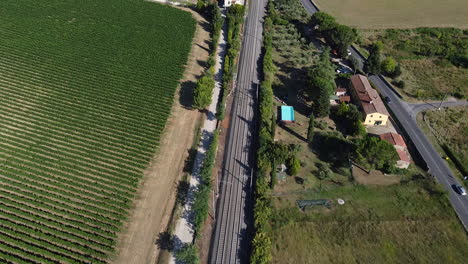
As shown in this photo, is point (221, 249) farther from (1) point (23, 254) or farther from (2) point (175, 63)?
(2) point (175, 63)

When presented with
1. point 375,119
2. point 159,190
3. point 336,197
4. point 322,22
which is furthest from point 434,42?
point 159,190

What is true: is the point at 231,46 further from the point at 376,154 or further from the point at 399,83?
the point at 376,154

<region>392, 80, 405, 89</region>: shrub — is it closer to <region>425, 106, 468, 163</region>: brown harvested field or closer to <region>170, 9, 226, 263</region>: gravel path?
<region>425, 106, 468, 163</region>: brown harvested field

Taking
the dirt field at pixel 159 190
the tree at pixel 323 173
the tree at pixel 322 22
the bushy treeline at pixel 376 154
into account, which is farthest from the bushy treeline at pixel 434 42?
the dirt field at pixel 159 190

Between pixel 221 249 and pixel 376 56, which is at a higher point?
pixel 376 56

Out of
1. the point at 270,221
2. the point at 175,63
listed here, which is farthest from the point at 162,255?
the point at 175,63

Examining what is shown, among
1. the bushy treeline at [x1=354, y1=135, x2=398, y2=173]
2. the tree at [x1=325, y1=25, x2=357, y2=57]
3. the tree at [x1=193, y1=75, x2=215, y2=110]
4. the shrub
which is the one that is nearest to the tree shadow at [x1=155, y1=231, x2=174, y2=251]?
Result: the tree at [x1=193, y1=75, x2=215, y2=110]
